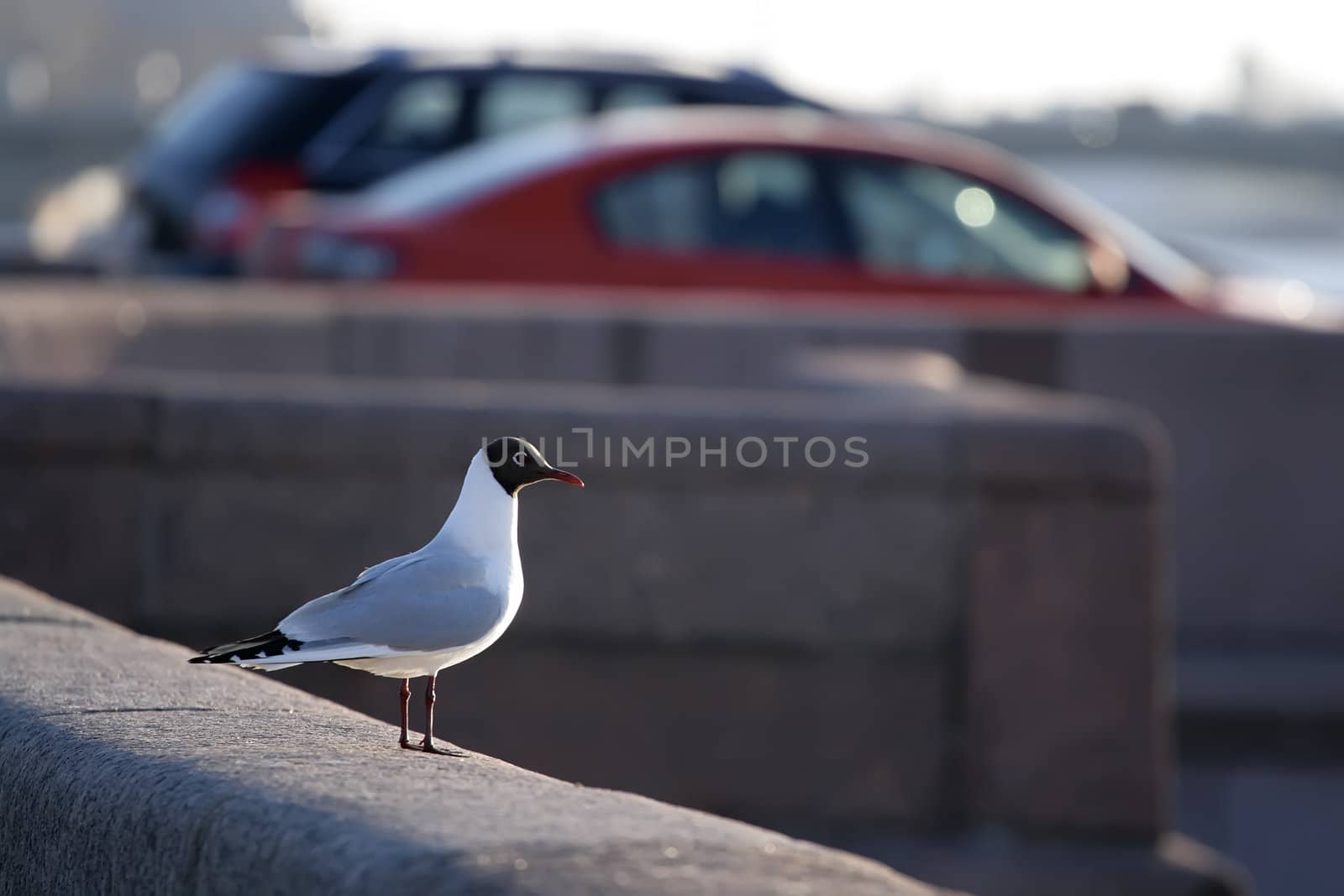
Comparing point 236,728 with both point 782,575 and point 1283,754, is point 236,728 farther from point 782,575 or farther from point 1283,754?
point 1283,754

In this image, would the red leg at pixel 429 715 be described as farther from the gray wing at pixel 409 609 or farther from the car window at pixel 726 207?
the car window at pixel 726 207

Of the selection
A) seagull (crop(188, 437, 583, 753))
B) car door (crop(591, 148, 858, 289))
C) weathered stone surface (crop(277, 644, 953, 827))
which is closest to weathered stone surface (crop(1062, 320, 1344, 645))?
car door (crop(591, 148, 858, 289))

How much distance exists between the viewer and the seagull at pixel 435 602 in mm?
1585

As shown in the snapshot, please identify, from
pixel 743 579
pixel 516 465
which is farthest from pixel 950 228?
pixel 516 465

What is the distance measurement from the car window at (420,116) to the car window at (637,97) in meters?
1.01

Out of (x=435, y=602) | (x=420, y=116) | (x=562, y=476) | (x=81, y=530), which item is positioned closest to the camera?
(x=562, y=476)

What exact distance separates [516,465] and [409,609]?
21 centimetres

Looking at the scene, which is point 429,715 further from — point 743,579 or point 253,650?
point 743,579

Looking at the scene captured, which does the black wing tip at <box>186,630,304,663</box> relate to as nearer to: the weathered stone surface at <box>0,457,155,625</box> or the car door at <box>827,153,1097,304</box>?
the weathered stone surface at <box>0,457,155,625</box>

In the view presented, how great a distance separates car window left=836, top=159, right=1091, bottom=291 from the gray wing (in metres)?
7.86

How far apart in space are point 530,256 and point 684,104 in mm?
3902

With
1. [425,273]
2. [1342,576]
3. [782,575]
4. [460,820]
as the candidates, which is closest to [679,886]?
[460,820]

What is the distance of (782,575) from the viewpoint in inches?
201

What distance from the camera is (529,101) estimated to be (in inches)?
512
